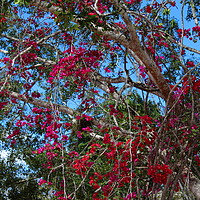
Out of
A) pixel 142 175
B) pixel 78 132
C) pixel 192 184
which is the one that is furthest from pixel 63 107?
pixel 192 184

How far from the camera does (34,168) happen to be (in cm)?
543

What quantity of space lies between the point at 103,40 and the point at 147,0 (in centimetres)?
125

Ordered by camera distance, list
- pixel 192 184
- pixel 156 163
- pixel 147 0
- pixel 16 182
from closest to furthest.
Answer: pixel 156 163, pixel 192 184, pixel 147 0, pixel 16 182

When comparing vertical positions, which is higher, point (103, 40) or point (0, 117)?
point (103, 40)

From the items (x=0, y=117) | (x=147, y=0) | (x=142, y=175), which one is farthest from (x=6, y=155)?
(x=147, y=0)

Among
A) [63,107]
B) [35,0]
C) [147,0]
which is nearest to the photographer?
[35,0]

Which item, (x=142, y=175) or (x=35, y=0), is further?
(x=142, y=175)

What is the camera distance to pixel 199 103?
11.1ft

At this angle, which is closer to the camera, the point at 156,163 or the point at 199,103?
the point at 156,163

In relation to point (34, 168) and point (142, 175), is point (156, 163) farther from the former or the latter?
point (34, 168)

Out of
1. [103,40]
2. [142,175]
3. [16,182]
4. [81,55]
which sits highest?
[103,40]

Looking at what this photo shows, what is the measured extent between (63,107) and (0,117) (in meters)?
0.94

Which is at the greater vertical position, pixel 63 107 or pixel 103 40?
pixel 103 40

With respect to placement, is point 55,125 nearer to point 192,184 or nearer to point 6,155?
point 192,184
